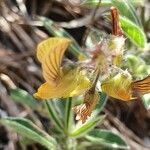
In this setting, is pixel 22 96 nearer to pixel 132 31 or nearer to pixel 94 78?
pixel 132 31

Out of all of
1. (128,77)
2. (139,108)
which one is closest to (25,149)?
(139,108)

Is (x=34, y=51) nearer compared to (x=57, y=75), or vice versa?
(x=57, y=75)

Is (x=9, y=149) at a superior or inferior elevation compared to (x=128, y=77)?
inferior

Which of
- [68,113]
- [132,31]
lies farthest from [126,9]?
[68,113]

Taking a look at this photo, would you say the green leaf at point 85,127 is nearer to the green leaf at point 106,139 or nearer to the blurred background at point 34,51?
the green leaf at point 106,139

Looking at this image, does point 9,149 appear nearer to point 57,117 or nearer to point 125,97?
point 57,117

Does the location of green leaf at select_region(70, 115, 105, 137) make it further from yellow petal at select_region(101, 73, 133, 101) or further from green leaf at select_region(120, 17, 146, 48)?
yellow petal at select_region(101, 73, 133, 101)

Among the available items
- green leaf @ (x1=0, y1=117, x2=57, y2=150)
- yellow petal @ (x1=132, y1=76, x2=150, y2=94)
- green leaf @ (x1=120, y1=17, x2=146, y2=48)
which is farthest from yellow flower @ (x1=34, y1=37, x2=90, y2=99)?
green leaf @ (x1=0, y1=117, x2=57, y2=150)
